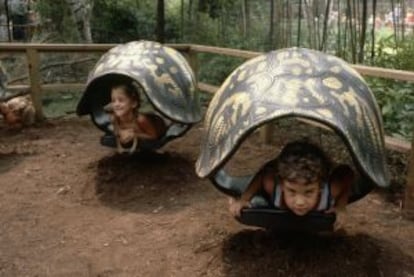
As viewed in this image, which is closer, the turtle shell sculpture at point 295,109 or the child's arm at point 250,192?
the turtle shell sculpture at point 295,109

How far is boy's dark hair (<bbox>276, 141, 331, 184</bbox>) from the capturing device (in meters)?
2.68

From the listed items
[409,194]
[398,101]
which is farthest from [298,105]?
[398,101]

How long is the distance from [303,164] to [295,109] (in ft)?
1.04

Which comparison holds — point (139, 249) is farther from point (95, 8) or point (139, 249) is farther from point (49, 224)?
point (95, 8)

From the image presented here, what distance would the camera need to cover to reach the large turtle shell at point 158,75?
437 cm

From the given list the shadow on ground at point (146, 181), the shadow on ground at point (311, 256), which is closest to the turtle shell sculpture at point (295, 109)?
the shadow on ground at point (311, 256)

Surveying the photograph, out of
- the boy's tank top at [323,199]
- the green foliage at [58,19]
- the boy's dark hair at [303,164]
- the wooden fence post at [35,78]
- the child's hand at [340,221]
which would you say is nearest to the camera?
the boy's dark hair at [303,164]

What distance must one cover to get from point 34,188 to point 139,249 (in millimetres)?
1535

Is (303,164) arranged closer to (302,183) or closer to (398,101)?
(302,183)

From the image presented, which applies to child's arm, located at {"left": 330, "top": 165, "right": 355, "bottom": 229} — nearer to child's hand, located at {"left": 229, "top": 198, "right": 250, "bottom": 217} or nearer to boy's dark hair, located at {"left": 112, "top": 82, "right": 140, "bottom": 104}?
child's hand, located at {"left": 229, "top": 198, "right": 250, "bottom": 217}

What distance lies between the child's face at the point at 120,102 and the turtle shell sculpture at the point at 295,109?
4.71 feet

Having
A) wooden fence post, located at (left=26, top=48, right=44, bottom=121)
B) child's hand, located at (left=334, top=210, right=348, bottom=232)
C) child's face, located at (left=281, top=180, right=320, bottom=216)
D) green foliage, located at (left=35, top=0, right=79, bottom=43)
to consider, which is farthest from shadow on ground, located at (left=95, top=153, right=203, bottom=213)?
green foliage, located at (left=35, top=0, right=79, bottom=43)

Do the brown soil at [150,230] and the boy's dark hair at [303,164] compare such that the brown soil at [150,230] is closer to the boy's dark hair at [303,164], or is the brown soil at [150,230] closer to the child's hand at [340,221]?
the child's hand at [340,221]

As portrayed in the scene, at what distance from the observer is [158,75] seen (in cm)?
448
